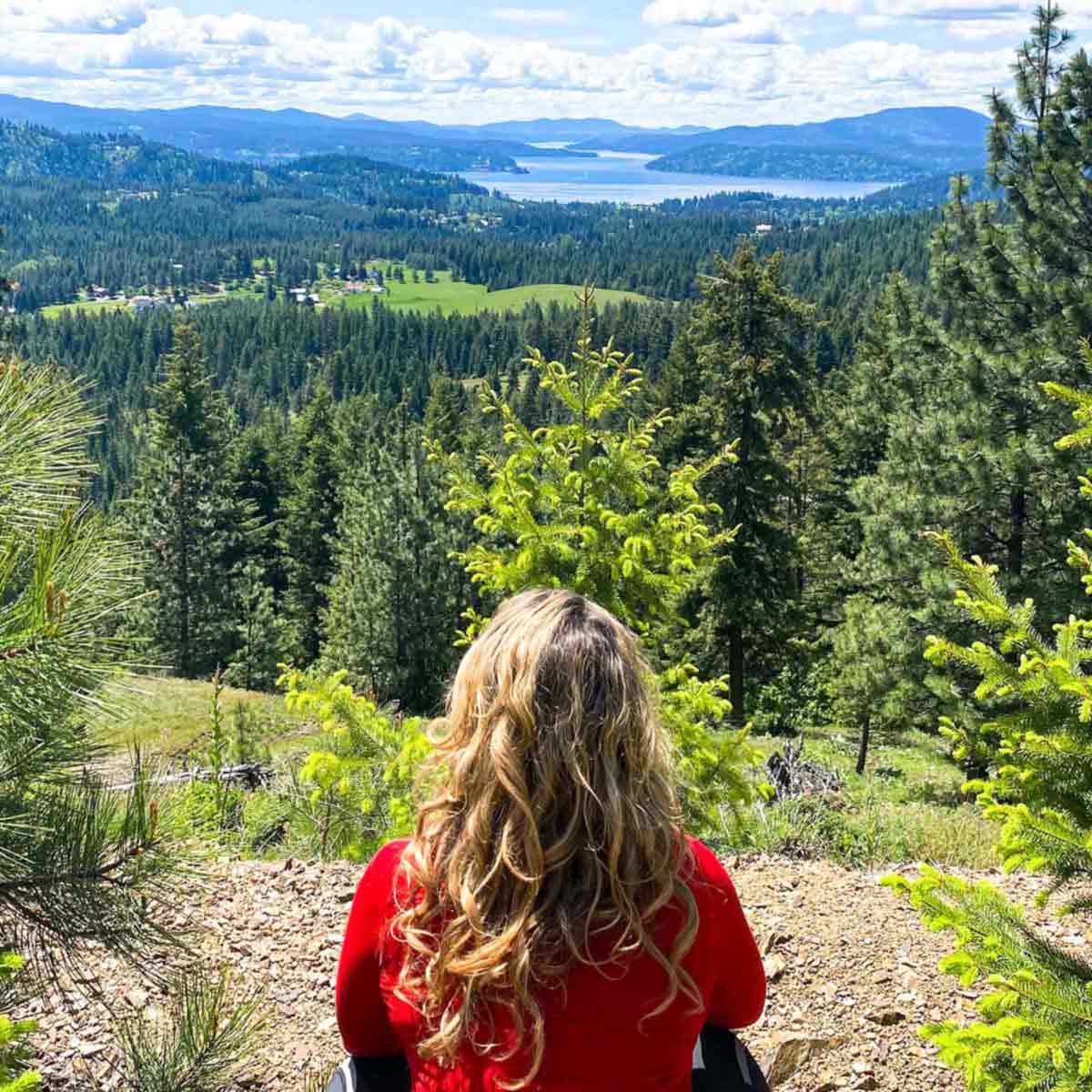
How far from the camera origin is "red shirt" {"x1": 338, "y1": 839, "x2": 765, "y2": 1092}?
1776 millimetres

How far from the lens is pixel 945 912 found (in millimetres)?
3496

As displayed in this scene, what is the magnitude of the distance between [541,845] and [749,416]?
18165 millimetres

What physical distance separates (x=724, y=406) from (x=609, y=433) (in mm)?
12333

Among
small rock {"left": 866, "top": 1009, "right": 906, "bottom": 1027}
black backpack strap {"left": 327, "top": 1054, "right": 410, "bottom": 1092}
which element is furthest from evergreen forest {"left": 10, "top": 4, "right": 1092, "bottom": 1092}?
black backpack strap {"left": 327, "top": 1054, "right": 410, "bottom": 1092}

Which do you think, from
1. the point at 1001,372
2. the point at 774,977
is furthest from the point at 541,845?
the point at 1001,372

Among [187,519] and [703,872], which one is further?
[187,519]

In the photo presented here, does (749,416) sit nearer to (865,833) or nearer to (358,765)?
(865,833)

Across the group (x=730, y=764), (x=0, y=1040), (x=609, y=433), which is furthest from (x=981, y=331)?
(x=0, y=1040)

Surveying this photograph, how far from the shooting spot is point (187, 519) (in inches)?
1128

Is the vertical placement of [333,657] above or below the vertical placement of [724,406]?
below

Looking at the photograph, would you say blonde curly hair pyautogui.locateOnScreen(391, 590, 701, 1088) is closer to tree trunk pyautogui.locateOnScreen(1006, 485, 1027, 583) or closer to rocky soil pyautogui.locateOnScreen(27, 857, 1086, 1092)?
rocky soil pyautogui.locateOnScreen(27, 857, 1086, 1092)

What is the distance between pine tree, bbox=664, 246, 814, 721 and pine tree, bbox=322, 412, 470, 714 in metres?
6.78

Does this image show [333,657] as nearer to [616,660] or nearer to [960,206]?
[960,206]

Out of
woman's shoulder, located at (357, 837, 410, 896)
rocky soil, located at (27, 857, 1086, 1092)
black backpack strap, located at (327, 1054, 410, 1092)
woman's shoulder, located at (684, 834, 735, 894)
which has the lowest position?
rocky soil, located at (27, 857, 1086, 1092)
